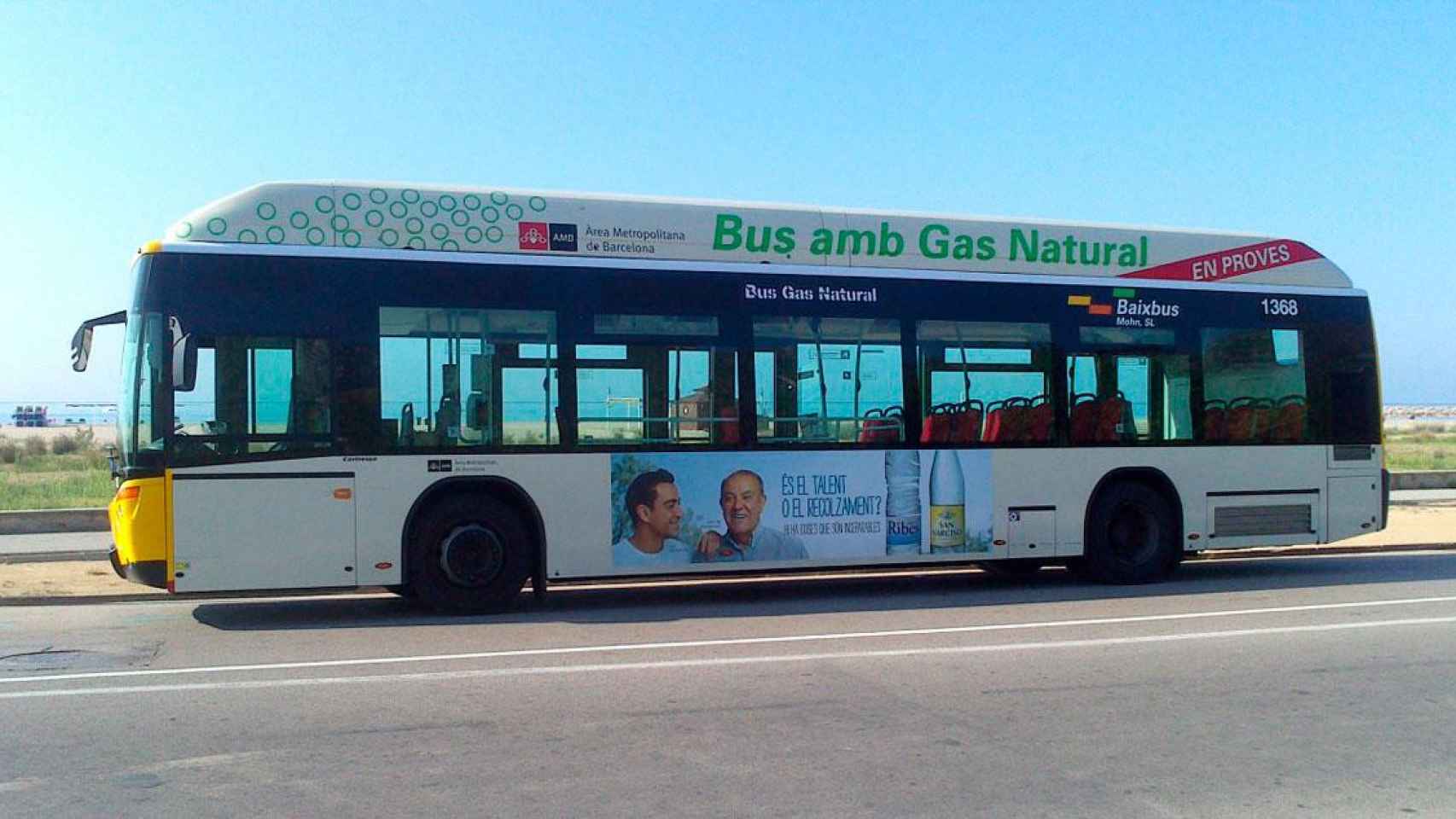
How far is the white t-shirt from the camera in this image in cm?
1174

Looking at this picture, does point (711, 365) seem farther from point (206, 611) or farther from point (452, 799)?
point (452, 799)

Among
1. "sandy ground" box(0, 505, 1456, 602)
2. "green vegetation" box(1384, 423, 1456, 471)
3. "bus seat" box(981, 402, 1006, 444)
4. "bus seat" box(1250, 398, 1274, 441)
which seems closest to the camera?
"bus seat" box(981, 402, 1006, 444)

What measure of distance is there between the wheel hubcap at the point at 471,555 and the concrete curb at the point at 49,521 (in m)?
11.2

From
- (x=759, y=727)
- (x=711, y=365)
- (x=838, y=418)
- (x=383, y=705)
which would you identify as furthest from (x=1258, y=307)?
(x=383, y=705)

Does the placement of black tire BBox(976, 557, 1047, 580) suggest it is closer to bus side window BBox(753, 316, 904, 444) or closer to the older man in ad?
bus side window BBox(753, 316, 904, 444)

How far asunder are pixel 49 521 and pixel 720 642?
14670 millimetres

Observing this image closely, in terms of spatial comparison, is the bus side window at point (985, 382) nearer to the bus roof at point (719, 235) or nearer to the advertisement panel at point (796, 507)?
the advertisement panel at point (796, 507)

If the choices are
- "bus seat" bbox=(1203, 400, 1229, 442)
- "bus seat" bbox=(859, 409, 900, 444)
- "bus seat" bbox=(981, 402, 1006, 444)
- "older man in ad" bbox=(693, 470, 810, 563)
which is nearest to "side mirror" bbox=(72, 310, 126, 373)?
"older man in ad" bbox=(693, 470, 810, 563)

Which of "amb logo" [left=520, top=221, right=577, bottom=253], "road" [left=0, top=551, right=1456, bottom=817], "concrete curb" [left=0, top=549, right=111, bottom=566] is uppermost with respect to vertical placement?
"amb logo" [left=520, top=221, right=577, bottom=253]

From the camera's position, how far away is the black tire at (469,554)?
37.0 ft

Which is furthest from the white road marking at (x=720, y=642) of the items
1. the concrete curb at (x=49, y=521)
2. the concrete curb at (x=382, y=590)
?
the concrete curb at (x=49, y=521)

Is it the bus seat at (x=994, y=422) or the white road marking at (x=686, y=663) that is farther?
the bus seat at (x=994, y=422)

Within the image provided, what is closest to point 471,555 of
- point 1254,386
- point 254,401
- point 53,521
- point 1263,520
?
point 254,401

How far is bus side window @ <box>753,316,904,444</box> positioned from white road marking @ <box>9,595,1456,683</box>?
96.4 inches
